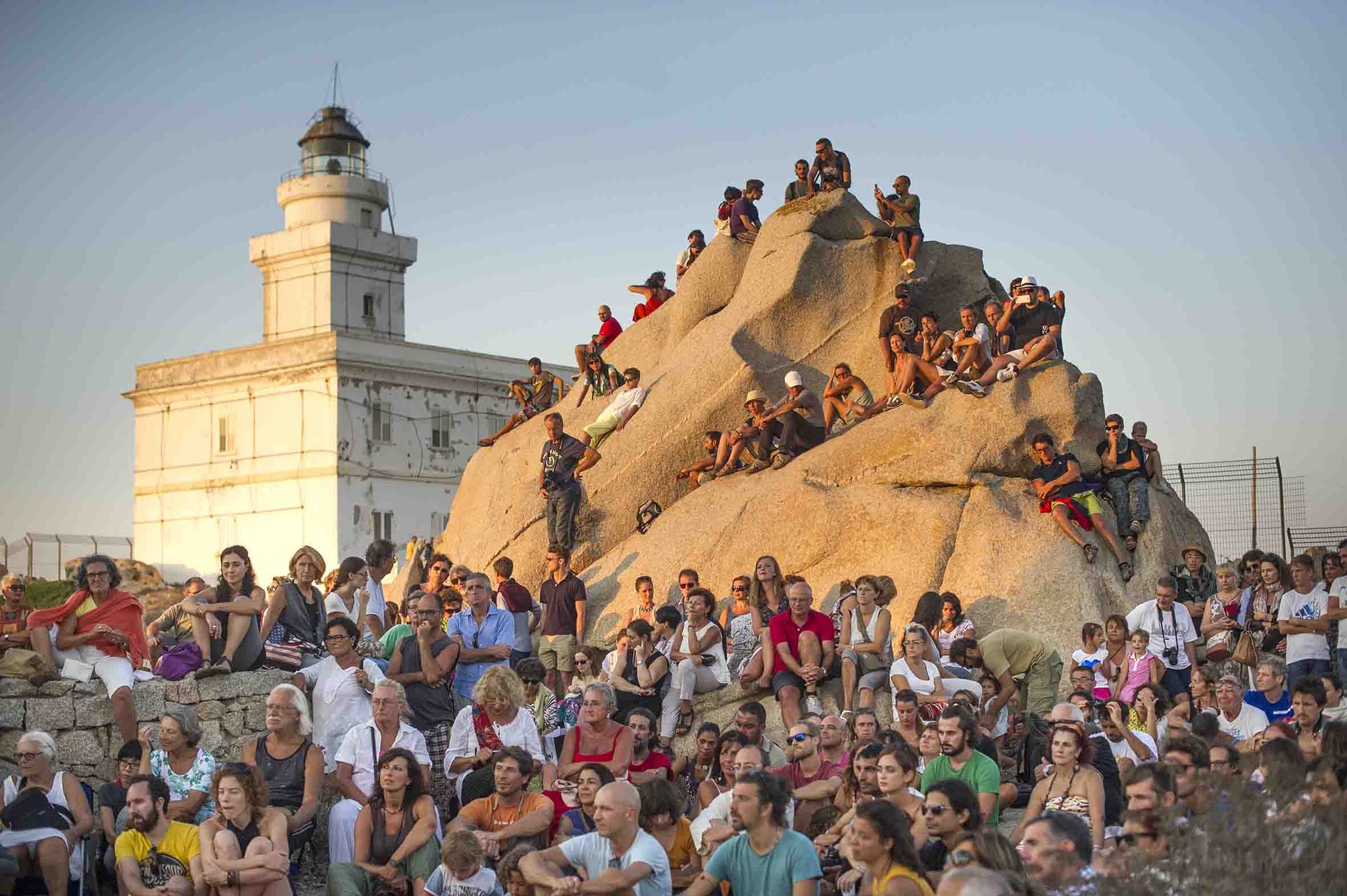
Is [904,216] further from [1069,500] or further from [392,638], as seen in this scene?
[392,638]

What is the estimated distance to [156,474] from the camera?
5188 cm

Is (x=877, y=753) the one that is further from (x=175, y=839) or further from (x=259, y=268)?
(x=259, y=268)

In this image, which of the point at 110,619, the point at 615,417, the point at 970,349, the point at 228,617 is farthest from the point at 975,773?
the point at 615,417

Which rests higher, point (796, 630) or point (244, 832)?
point (796, 630)

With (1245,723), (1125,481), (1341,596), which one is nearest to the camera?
(1245,723)

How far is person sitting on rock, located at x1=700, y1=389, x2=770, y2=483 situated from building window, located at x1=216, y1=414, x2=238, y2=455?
33573mm

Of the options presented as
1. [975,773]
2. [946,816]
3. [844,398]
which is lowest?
[946,816]

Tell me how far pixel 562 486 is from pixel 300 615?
692 cm

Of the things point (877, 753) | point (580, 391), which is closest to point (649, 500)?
point (580, 391)

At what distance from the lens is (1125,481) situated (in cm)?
1697

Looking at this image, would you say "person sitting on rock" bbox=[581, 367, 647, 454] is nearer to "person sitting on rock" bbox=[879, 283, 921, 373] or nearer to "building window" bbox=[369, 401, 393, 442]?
"person sitting on rock" bbox=[879, 283, 921, 373]

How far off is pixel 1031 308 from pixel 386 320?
1495 inches

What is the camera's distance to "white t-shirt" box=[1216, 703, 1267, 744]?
11.8m

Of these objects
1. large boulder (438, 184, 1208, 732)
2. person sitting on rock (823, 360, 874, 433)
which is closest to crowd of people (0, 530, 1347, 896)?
large boulder (438, 184, 1208, 732)
